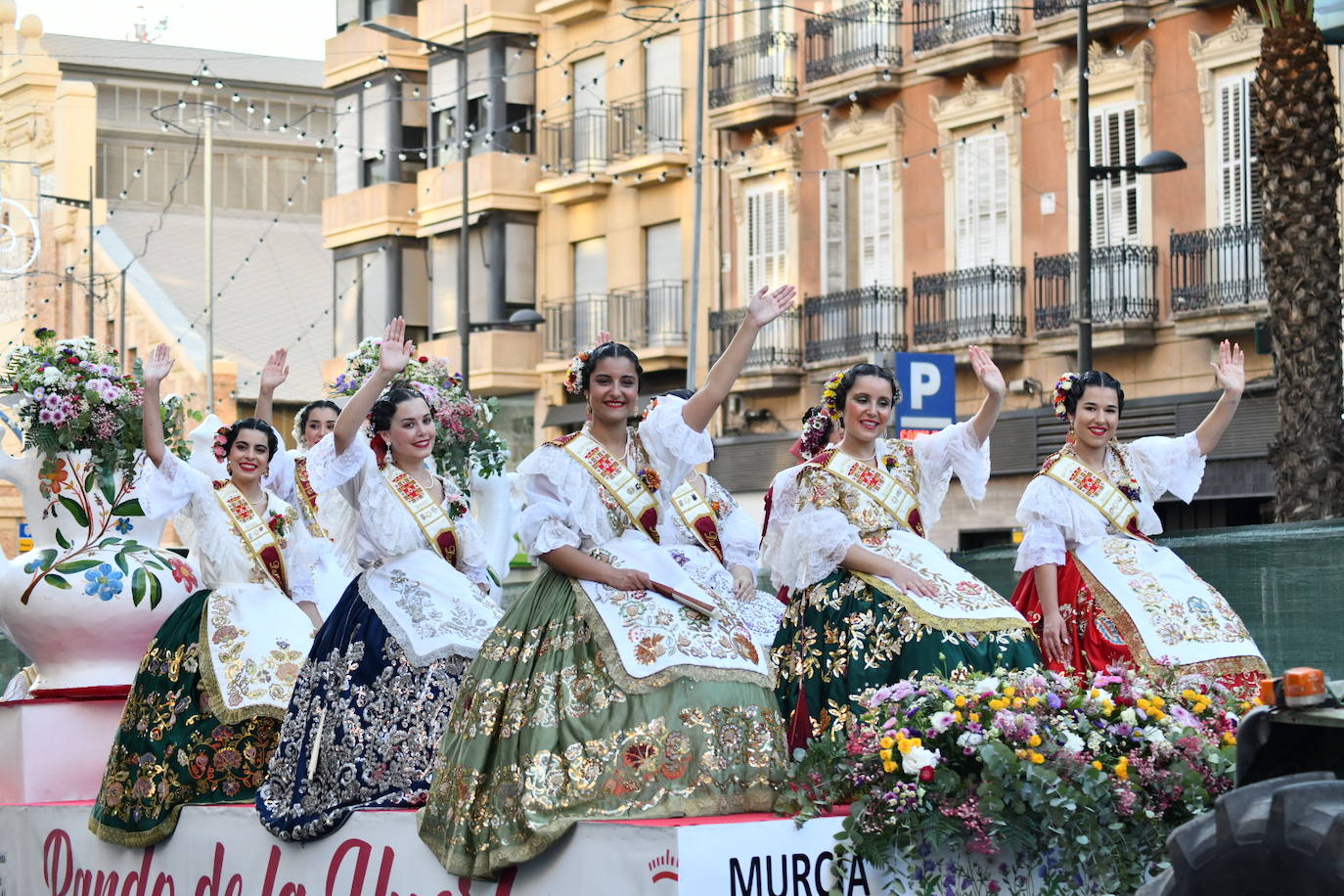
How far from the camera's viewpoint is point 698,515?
30.8 feet

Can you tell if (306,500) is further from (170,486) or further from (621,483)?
(621,483)

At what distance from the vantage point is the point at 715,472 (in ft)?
99.9

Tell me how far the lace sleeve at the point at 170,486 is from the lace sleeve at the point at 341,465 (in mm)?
1194

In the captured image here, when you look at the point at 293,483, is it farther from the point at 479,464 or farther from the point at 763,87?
the point at 763,87

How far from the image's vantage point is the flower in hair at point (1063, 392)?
9547 millimetres

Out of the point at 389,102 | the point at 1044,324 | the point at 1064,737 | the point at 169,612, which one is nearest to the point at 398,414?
the point at 169,612

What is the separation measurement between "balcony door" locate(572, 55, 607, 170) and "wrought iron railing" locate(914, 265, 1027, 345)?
21.8 feet

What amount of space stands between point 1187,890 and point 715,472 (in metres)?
25.3

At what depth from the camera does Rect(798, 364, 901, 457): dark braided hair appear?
28.1 ft

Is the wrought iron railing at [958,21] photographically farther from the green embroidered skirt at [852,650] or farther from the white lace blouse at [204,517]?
the green embroidered skirt at [852,650]

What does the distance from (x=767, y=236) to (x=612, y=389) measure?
74.3 feet

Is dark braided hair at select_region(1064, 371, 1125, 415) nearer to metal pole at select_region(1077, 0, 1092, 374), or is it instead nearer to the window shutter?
metal pole at select_region(1077, 0, 1092, 374)

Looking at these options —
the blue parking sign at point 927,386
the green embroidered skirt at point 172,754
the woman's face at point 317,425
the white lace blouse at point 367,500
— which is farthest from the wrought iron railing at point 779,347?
the white lace blouse at point 367,500

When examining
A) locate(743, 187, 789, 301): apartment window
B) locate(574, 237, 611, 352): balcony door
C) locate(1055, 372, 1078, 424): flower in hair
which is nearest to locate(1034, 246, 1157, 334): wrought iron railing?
locate(743, 187, 789, 301): apartment window
